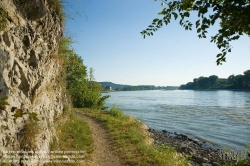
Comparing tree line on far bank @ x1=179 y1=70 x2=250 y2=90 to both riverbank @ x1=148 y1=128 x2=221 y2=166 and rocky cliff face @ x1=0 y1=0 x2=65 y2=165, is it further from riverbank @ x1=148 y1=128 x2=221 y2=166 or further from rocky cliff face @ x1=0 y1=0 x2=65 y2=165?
rocky cliff face @ x1=0 y1=0 x2=65 y2=165

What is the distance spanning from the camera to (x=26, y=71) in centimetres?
588

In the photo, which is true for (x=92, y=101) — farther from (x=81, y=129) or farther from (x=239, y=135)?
(x=239, y=135)

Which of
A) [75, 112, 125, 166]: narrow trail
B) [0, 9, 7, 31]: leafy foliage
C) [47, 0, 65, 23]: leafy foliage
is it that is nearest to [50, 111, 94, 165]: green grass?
[75, 112, 125, 166]: narrow trail

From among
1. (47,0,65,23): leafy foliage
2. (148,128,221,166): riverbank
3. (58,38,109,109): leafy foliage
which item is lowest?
(148,128,221,166): riverbank

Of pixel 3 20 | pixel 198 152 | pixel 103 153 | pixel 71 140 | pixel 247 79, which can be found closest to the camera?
pixel 3 20

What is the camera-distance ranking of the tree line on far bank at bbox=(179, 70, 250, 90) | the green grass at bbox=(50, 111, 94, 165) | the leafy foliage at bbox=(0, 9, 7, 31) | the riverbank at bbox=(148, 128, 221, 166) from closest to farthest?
the leafy foliage at bbox=(0, 9, 7, 31) → the green grass at bbox=(50, 111, 94, 165) → the riverbank at bbox=(148, 128, 221, 166) → the tree line on far bank at bbox=(179, 70, 250, 90)

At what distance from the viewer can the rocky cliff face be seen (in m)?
4.69

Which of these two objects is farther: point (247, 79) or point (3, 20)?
point (247, 79)

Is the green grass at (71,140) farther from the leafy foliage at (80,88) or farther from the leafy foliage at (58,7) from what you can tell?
the leafy foliage at (80,88)

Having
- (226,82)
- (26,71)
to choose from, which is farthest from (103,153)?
(226,82)

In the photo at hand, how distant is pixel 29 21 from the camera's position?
20.8 feet

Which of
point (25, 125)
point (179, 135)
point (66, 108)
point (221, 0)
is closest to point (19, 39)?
point (25, 125)

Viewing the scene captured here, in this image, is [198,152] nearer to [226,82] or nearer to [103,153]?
[103,153]

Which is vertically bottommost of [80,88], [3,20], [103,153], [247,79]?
[103,153]
